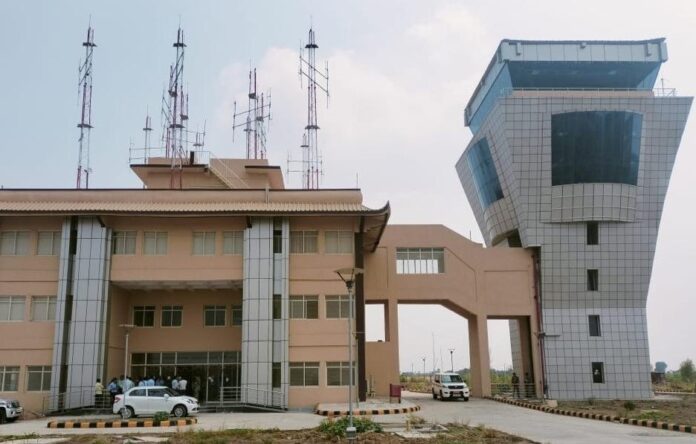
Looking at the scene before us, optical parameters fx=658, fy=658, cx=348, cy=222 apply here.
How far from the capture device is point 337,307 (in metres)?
36.0

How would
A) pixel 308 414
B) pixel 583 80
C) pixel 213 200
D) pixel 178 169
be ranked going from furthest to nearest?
pixel 583 80
pixel 178 169
pixel 213 200
pixel 308 414

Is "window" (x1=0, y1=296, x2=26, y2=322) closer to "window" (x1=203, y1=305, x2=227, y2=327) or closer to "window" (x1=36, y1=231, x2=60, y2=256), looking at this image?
"window" (x1=36, y1=231, x2=60, y2=256)

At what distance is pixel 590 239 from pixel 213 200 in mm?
25378

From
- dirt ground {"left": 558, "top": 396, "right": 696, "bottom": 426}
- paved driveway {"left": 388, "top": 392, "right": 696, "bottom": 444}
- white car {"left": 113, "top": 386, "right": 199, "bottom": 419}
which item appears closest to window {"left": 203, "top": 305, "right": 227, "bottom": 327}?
white car {"left": 113, "top": 386, "right": 199, "bottom": 419}

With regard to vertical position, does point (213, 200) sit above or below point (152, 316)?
above

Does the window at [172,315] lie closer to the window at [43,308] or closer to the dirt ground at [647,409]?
the window at [43,308]

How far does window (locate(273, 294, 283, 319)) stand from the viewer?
35.1 m

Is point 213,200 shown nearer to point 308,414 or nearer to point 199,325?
point 199,325

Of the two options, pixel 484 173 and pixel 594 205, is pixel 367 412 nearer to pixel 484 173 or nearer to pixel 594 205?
pixel 594 205

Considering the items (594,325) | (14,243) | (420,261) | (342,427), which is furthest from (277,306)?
(594,325)

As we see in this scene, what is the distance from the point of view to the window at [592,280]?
1754 inches

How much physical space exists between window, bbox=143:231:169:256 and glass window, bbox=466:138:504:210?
24317 mm

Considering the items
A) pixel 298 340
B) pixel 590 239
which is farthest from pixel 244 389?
pixel 590 239

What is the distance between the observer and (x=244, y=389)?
3359cm
